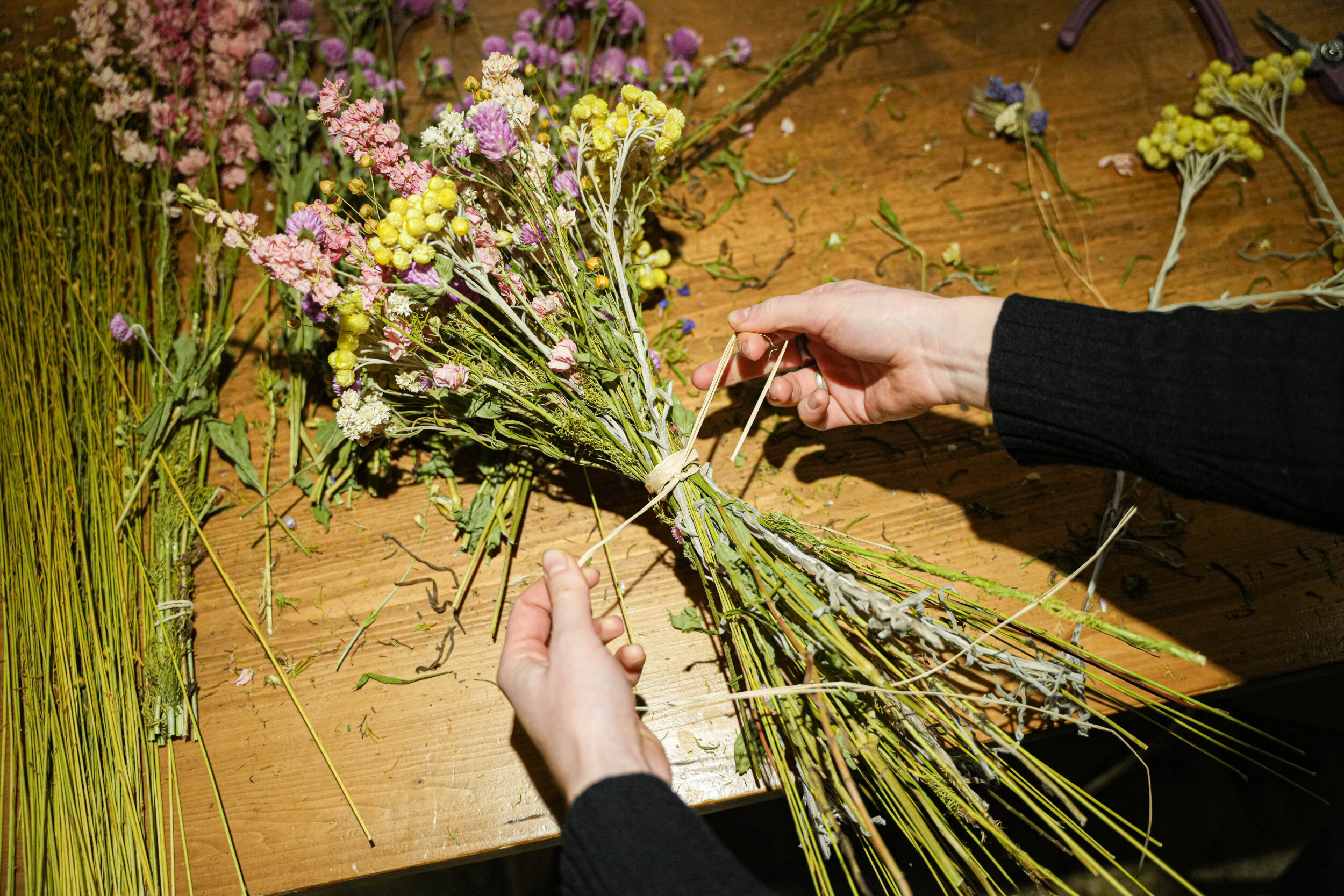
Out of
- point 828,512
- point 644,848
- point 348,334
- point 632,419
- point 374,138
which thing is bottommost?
point 644,848

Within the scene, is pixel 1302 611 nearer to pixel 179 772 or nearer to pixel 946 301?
pixel 946 301

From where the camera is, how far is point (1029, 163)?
1229 millimetres

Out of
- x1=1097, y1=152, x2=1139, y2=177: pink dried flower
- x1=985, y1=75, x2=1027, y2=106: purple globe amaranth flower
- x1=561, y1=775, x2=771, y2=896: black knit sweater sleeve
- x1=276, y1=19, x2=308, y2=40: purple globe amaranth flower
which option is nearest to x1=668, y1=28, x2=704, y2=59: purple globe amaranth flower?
x1=985, y1=75, x2=1027, y2=106: purple globe amaranth flower

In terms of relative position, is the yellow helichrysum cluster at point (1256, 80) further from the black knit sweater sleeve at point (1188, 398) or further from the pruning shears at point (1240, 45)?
the black knit sweater sleeve at point (1188, 398)

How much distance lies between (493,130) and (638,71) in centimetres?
46

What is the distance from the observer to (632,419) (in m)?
0.91

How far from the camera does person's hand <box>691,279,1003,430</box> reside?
902 millimetres

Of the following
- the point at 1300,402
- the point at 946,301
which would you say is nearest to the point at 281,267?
the point at 946,301

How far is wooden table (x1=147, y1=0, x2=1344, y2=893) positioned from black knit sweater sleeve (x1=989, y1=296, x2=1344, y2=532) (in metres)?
0.27

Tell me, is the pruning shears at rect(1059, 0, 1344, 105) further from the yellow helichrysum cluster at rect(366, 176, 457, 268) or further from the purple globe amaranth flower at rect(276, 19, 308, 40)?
the purple globe amaranth flower at rect(276, 19, 308, 40)

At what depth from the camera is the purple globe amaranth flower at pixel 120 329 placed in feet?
3.49

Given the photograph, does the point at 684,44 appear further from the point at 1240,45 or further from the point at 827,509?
the point at 1240,45

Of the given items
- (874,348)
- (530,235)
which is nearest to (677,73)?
(530,235)

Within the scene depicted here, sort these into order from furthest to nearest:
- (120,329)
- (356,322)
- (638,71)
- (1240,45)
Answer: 1. (1240,45)
2. (638,71)
3. (120,329)
4. (356,322)
